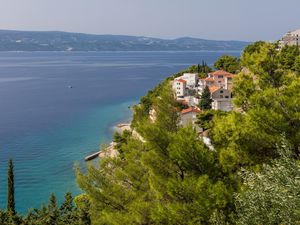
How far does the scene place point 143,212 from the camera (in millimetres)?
10320

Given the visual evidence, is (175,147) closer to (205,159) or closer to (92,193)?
(205,159)

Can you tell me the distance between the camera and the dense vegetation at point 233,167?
7.22 meters

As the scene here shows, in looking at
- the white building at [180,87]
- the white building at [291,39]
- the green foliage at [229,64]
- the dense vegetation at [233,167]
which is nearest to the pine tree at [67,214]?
the dense vegetation at [233,167]

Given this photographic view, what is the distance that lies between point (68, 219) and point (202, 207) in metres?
7.60

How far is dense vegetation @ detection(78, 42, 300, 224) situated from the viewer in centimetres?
721

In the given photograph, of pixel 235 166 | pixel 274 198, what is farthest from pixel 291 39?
pixel 274 198

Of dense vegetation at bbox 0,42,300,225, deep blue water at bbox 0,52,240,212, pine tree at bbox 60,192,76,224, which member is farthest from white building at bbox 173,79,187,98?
dense vegetation at bbox 0,42,300,225

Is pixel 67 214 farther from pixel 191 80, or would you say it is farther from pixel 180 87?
pixel 191 80

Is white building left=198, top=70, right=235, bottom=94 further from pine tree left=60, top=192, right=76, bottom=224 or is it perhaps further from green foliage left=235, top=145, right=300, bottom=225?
green foliage left=235, top=145, right=300, bottom=225

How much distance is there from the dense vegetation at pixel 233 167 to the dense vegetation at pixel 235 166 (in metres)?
0.02

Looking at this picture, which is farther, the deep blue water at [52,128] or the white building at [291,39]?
the white building at [291,39]

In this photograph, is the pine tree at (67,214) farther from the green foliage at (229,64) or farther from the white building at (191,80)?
the green foliage at (229,64)

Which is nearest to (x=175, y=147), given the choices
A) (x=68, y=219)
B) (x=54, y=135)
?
(x=68, y=219)

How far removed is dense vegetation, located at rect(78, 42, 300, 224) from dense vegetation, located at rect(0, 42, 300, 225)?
2 centimetres
